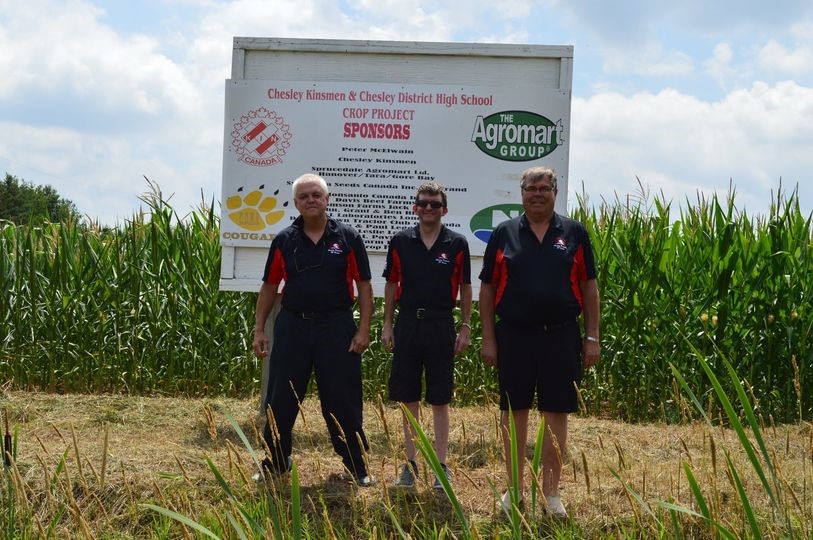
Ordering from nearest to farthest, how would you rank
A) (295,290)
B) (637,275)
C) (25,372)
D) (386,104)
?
(295,290)
(386,104)
(637,275)
(25,372)

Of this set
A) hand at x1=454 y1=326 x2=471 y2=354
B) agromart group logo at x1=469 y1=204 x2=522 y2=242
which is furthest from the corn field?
hand at x1=454 y1=326 x2=471 y2=354

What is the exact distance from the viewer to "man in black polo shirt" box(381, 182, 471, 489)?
4676 millimetres

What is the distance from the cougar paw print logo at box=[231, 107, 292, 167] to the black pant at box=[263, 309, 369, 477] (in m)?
1.87

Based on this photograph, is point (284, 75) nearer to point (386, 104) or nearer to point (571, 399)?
point (386, 104)

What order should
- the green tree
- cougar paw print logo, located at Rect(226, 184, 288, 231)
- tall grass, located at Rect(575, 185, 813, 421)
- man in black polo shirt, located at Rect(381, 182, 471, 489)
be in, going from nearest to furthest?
Result: man in black polo shirt, located at Rect(381, 182, 471, 489) → cougar paw print logo, located at Rect(226, 184, 288, 231) → tall grass, located at Rect(575, 185, 813, 421) → the green tree

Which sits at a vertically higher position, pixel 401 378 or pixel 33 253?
pixel 33 253

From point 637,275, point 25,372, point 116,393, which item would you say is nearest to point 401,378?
point 637,275

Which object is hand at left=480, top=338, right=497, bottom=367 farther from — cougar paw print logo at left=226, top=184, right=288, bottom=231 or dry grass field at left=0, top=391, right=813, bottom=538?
cougar paw print logo at left=226, top=184, right=288, bottom=231

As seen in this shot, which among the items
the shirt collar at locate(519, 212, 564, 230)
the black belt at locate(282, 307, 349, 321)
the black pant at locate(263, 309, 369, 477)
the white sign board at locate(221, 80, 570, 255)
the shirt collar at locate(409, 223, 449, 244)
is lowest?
the black pant at locate(263, 309, 369, 477)

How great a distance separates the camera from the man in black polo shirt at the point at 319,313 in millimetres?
4688

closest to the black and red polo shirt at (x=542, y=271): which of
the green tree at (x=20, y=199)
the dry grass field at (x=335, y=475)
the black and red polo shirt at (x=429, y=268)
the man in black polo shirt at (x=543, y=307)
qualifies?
the man in black polo shirt at (x=543, y=307)

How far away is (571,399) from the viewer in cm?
405

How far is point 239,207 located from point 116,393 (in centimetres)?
275

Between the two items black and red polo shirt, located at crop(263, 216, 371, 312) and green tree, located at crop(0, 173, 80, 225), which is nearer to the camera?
black and red polo shirt, located at crop(263, 216, 371, 312)
